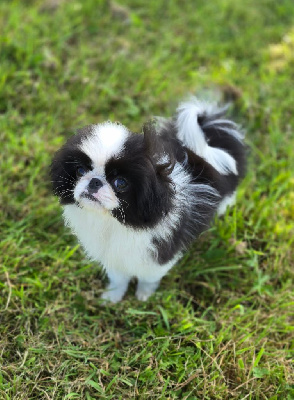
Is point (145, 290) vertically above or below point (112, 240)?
below

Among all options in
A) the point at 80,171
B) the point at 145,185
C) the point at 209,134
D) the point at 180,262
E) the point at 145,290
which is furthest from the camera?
the point at 180,262

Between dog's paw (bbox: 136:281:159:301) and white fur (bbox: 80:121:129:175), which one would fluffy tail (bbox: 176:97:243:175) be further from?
dog's paw (bbox: 136:281:159:301)

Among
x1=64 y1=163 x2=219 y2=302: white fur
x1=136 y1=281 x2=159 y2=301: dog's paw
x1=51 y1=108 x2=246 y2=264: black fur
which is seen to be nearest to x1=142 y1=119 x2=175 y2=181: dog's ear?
x1=51 y1=108 x2=246 y2=264: black fur

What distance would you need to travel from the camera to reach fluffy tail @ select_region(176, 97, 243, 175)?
218cm

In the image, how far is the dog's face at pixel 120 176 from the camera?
163cm

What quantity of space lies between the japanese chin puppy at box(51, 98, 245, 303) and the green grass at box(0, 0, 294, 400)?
33cm

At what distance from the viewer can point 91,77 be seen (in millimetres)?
3494

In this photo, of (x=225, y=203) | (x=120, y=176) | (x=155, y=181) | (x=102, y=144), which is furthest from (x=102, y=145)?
(x=225, y=203)

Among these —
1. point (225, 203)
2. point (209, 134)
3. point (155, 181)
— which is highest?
point (155, 181)

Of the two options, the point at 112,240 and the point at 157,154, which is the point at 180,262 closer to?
the point at 112,240

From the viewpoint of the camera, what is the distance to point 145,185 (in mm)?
1626

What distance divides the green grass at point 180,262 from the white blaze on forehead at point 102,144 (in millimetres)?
1015

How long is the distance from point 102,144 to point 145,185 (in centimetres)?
23

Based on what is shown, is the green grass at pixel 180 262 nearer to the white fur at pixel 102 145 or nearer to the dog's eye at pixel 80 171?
the dog's eye at pixel 80 171
